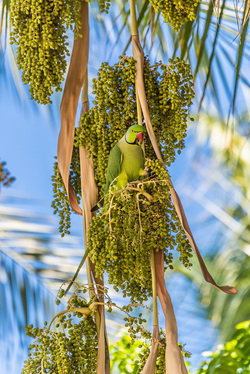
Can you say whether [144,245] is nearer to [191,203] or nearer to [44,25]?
[44,25]

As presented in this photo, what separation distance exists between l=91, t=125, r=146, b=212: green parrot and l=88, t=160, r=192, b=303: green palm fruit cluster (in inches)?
2.3

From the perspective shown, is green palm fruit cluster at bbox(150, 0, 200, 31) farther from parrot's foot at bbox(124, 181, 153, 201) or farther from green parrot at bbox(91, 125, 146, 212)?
parrot's foot at bbox(124, 181, 153, 201)

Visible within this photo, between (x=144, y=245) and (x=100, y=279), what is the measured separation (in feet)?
0.73

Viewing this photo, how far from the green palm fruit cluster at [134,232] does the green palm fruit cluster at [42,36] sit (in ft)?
1.23

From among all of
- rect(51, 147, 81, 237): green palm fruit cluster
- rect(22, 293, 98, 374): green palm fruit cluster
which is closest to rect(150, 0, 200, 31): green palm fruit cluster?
rect(51, 147, 81, 237): green palm fruit cluster

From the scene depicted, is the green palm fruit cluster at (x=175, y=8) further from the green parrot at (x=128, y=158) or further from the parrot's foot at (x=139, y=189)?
the parrot's foot at (x=139, y=189)

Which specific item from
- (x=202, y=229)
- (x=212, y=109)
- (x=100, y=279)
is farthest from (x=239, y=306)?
(x=100, y=279)

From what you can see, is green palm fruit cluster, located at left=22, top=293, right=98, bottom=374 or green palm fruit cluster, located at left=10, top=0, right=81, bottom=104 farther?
green palm fruit cluster, located at left=10, top=0, right=81, bottom=104

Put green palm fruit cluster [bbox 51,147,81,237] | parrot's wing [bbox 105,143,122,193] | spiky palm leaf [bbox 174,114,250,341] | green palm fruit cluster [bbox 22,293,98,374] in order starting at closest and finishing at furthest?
green palm fruit cluster [bbox 22,293,98,374], parrot's wing [bbox 105,143,122,193], green palm fruit cluster [bbox 51,147,81,237], spiky palm leaf [bbox 174,114,250,341]

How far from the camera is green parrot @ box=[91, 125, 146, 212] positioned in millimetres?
1270

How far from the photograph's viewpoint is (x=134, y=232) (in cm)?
121

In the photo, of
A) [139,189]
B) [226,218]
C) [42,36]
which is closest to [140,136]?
[139,189]

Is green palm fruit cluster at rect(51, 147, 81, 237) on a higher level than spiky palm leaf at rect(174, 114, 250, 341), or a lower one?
lower

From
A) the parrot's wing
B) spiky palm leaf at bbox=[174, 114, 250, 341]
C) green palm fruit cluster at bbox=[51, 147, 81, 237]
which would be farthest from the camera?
spiky palm leaf at bbox=[174, 114, 250, 341]
